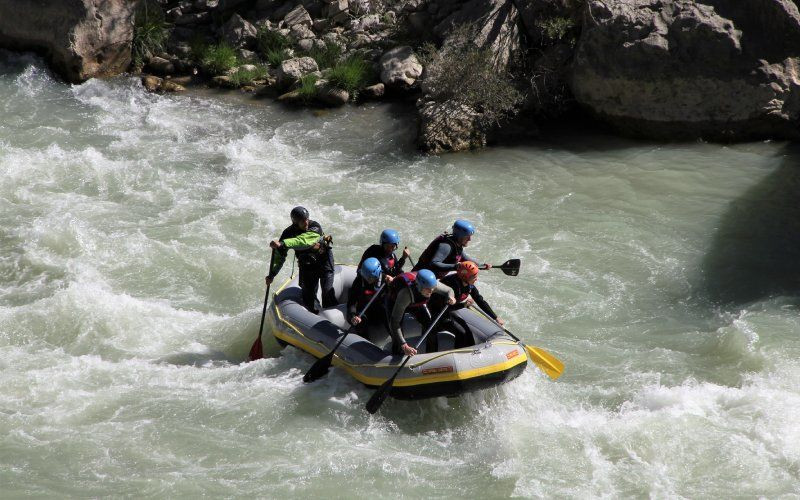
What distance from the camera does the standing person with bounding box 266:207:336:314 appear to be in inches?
302

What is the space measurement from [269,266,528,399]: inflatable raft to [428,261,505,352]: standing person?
0.09m

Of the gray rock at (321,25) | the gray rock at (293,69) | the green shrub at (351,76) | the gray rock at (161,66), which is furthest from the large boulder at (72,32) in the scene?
the green shrub at (351,76)

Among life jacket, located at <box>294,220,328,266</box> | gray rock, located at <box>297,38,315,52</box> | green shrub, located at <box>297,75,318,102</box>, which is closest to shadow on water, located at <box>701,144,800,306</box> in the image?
life jacket, located at <box>294,220,328,266</box>

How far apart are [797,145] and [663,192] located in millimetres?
2896

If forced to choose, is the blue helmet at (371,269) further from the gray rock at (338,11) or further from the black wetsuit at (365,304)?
the gray rock at (338,11)

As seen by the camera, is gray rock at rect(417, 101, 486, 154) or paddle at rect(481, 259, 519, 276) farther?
gray rock at rect(417, 101, 486, 154)

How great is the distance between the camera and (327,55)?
598 inches

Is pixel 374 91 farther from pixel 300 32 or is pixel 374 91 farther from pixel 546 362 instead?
pixel 546 362

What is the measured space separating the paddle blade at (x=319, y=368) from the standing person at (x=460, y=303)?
92 cm

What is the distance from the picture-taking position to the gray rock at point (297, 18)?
16.2m

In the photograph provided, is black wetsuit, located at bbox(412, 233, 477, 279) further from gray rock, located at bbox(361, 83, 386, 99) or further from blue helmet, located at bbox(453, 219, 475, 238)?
gray rock, located at bbox(361, 83, 386, 99)

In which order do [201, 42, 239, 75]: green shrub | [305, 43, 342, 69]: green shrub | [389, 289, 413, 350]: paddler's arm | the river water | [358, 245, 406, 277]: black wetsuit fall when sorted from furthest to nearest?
[201, 42, 239, 75]: green shrub → [305, 43, 342, 69]: green shrub → [358, 245, 406, 277]: black wetsuit → [389, 289, 413, 350]: paddler's arm → the river water

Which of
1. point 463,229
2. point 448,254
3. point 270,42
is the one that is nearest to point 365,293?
point 448,254

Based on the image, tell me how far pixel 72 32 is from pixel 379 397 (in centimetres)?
1087
